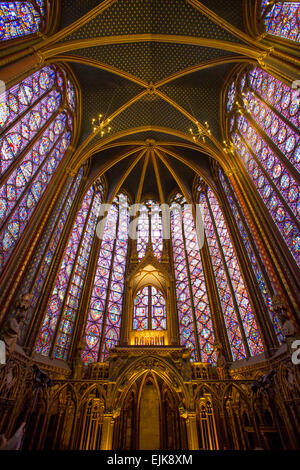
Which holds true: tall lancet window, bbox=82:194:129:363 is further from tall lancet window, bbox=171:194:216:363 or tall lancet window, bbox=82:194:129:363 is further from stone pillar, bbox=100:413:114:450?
stone pillar, bbox=100:413:114:450

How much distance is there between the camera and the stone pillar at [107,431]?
23.9 ft

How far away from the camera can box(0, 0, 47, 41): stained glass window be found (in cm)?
743

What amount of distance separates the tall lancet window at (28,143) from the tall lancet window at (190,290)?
28.1 ft

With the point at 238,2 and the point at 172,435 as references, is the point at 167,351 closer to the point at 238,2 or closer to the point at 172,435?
the point at 172,435

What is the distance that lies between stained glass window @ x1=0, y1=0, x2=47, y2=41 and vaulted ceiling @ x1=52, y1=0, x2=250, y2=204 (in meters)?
0.80

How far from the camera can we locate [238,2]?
30.7 feet

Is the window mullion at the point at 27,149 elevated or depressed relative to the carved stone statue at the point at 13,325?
elevated

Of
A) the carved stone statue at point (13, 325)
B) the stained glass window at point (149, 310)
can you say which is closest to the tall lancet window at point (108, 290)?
the stained glass window at point (149, 310)

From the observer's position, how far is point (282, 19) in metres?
8.26

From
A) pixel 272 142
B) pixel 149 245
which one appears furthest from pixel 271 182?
pixel 149 245

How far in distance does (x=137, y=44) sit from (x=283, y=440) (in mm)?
15280

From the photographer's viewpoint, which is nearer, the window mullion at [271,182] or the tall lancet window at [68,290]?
the window mullion at [271,182]

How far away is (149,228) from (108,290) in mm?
5547

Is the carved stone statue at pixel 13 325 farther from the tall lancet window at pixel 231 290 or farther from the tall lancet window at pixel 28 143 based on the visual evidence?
the tall lancet window at pixel 231 290
